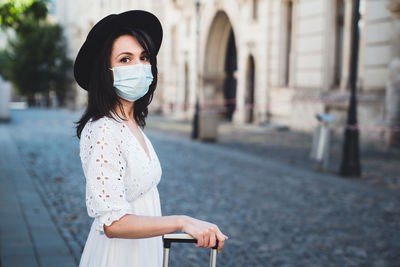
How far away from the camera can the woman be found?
1656mm

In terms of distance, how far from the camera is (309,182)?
820 centimetres

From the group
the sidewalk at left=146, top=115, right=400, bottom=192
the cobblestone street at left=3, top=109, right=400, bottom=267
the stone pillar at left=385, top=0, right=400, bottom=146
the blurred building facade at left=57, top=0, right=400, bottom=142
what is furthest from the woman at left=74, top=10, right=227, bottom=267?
the blurred building facade at left=57, top=0, right=400, bottom=142

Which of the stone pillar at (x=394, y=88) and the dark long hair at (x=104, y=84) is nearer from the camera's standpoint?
the dark long hair at (x=104, y=84)

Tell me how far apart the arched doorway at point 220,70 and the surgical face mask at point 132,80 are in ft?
71.6

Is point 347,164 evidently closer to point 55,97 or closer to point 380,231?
point 380,231

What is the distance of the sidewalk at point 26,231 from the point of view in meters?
4.16

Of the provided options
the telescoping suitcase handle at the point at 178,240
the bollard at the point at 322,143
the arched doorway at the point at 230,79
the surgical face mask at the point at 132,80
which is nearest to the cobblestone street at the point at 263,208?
the bollard at the point at 322,143

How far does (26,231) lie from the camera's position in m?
4.99

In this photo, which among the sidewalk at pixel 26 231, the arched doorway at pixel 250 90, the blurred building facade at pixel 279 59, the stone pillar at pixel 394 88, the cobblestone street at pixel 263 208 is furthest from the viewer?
the arched doorway at pixel 250 90

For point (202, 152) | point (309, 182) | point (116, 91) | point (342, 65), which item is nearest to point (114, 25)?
point (116, 91)

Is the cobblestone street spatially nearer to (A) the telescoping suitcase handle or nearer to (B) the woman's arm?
(A) the telescoping suitcase handle

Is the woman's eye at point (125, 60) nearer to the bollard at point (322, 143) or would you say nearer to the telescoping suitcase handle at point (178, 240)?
the telescoping suitcase handle at point (178, 240)

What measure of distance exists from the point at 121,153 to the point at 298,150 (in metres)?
10.9

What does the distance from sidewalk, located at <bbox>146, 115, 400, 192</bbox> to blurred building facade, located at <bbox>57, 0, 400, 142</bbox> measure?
3.15ft
